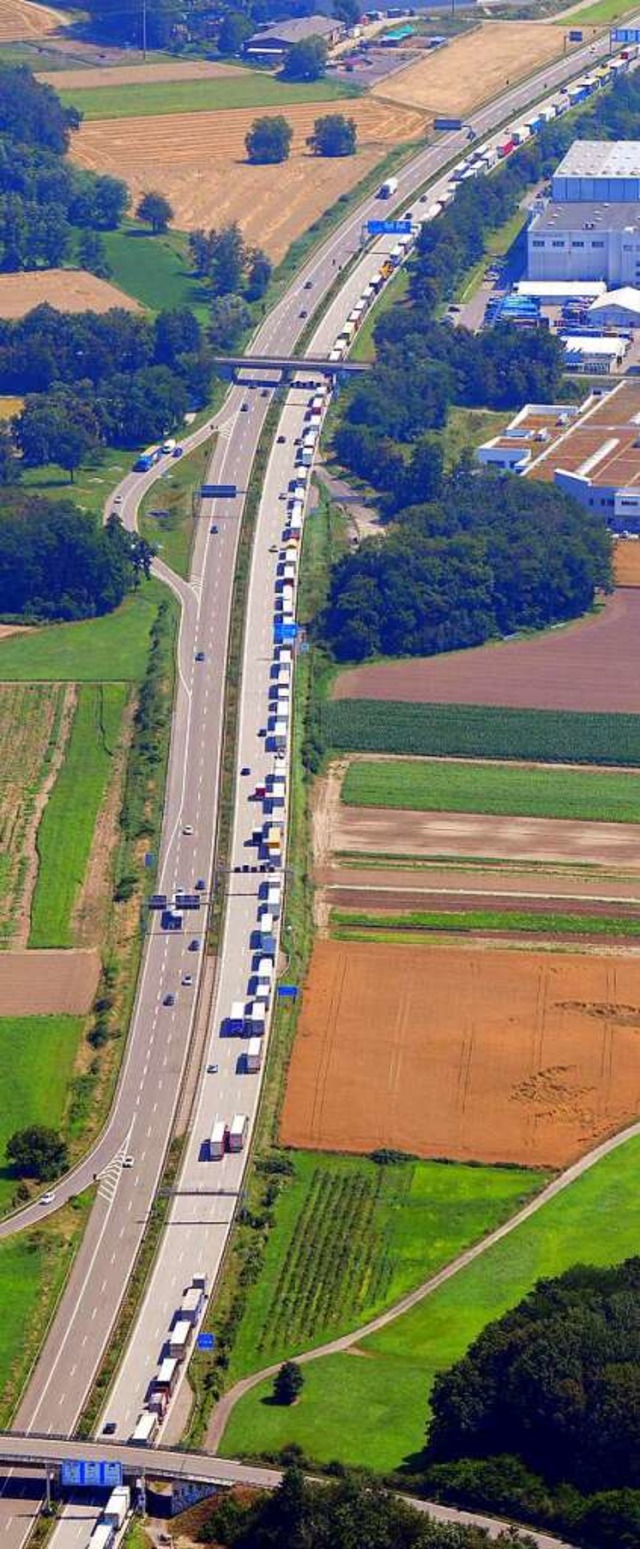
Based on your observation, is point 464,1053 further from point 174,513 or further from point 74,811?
point 174,513

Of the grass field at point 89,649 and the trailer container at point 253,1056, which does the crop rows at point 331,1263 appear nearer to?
the trailer container at point 253,1056

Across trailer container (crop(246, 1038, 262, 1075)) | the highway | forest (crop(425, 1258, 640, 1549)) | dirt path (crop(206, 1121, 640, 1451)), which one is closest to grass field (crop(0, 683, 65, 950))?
the highway

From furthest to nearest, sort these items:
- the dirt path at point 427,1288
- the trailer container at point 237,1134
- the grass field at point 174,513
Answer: the grass field at point 174,513
the trailer container at point 237,1134
the dirt path at point 427,1288

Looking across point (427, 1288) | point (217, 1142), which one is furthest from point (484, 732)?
point (427, 1288)

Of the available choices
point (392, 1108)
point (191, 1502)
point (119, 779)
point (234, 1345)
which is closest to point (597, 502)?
point (119, 779)

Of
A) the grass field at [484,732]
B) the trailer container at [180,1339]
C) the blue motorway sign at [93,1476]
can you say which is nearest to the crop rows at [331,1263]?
the trailer container at [180,1339]

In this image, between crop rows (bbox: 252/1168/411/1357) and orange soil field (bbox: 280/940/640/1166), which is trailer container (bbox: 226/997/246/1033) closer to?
orange soil field (bbox: 280/940/640/1166)
